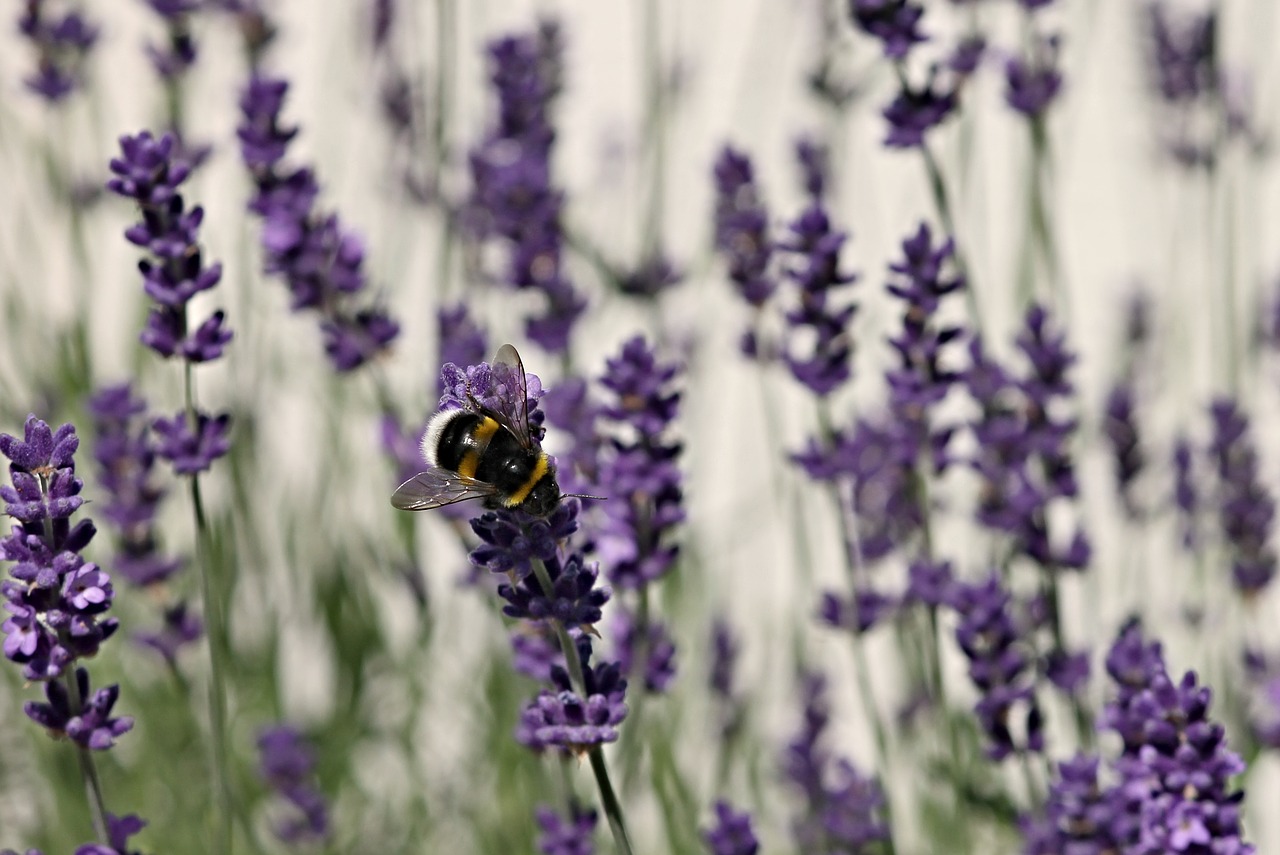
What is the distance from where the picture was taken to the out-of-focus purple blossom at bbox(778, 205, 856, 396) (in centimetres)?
177

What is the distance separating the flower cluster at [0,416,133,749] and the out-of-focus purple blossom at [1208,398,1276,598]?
1764 millimetres

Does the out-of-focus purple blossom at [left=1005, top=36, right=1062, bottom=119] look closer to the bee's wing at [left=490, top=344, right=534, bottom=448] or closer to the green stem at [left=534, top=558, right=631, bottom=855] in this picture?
the bee's wing at [left=490, top=344, right=534, bottom=448]

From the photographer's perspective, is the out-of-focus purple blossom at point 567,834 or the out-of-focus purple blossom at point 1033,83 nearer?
the out-of-focus purple blossom at point 567,834

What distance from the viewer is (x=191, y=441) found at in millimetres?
1552

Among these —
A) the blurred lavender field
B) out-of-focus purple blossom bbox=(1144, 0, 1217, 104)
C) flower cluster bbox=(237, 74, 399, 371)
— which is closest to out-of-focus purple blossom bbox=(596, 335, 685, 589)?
the blurred lavender field

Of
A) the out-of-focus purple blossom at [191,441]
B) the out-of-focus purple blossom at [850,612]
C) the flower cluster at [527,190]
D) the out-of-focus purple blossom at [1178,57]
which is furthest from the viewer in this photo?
the out-of-focus purple blossom at [1178,57]

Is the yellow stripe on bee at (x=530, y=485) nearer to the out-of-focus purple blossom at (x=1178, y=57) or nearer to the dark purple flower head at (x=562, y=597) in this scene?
the dark purple flower head at (x=562, y=597)

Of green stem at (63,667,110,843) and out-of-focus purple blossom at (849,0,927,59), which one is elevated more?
out-of-focus purple blossom at (849,0,927,59)

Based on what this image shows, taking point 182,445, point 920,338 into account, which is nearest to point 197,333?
point 182,445

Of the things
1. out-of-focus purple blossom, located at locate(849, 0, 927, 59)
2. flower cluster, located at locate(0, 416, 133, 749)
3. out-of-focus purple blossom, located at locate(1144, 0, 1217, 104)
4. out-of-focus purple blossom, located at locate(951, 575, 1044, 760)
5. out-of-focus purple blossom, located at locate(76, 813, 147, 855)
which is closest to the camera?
flower cluster, located at locate(0, 416, 133, 749)

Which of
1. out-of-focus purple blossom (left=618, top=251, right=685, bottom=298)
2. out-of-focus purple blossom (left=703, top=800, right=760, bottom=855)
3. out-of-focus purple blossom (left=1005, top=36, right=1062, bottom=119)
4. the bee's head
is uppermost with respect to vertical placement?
out-of-focus purple blossom (left=1005, top=36, right=1062, bottom=119)

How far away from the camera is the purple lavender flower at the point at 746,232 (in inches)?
82.8

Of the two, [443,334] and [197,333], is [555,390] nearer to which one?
[443,334]

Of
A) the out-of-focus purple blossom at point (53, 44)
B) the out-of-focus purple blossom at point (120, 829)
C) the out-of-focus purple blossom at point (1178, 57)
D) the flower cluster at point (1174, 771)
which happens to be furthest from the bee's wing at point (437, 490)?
the out-of-focus purple blossom at point (1178, 57)
